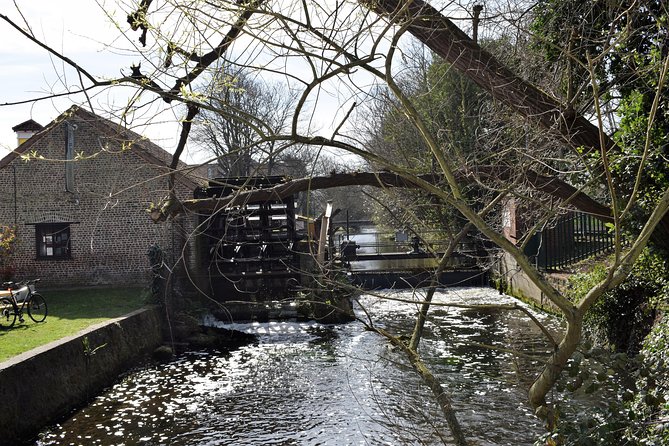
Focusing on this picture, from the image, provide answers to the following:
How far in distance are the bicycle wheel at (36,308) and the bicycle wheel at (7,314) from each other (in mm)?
331

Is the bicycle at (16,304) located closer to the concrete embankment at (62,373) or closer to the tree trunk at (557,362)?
the concrete embankment at (62,373)

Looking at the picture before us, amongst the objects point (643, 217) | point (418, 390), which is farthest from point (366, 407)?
point (643, 217)

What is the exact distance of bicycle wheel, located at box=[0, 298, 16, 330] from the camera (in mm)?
11095

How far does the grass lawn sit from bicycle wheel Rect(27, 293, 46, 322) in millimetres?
104

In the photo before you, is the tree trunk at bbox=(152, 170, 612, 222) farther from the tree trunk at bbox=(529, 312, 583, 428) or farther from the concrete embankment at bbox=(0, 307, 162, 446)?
the tree trunk at bbox=(529, 312, 583, 428)

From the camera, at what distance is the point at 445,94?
18828 mm

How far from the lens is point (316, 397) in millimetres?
8992

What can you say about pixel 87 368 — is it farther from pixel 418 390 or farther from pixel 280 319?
pixel 280 319

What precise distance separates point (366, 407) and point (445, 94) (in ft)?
40.2

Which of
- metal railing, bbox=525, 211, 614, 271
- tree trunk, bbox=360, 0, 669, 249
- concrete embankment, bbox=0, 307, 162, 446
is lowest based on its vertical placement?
concrete embankment, bbox=0, 307, 162, 446

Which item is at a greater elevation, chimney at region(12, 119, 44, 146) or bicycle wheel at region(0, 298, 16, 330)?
chimney at region(12, 119, 44, 146)

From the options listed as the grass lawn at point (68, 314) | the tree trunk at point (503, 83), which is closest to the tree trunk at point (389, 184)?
the tree trunk at point (503, 83)

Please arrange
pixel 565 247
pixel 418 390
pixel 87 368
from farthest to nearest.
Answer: pixel 565 247
pixel 87 368
pixel 418 390

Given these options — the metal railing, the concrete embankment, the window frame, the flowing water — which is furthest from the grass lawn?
the metal railing
